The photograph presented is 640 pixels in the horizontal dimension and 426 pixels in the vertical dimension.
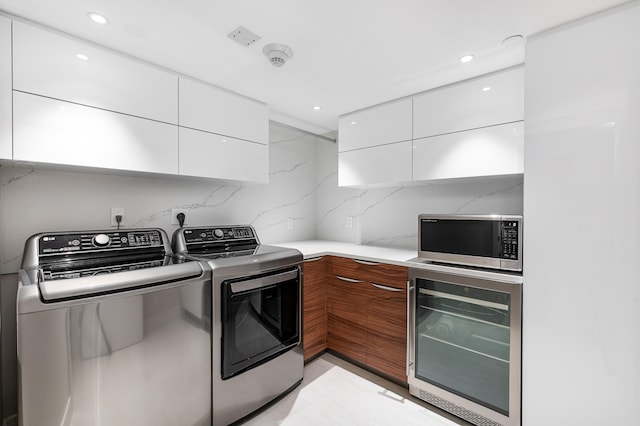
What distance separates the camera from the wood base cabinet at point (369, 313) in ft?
6.52

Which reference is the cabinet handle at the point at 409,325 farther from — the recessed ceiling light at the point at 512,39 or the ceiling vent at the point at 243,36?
the ceiling vent at the point at 243,36

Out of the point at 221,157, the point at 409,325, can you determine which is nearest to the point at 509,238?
the point at 409,325

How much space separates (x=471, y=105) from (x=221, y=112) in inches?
68.7

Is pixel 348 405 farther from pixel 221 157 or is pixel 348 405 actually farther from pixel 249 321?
pixel 221 157

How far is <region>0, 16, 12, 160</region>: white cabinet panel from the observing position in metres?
1.26

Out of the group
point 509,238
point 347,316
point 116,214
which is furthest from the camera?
point 347,316

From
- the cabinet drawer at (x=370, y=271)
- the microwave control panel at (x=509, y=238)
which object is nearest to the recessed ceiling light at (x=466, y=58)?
the microwave control panel at (x=509, y=238)

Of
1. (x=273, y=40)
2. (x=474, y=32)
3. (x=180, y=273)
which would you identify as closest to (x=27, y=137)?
(x=180, y=273)

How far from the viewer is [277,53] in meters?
1.61

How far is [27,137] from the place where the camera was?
133 centimetres

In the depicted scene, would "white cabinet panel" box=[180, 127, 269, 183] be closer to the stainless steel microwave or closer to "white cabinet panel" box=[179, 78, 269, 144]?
"white cabinet panel" box=[179, 78, 269, 144]

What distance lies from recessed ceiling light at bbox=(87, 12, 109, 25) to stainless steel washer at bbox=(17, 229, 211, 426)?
3.60ft

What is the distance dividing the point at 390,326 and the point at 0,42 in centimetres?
263

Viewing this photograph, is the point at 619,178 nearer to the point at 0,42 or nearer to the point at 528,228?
the point at 528,228
